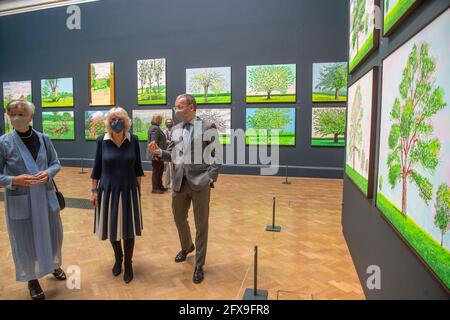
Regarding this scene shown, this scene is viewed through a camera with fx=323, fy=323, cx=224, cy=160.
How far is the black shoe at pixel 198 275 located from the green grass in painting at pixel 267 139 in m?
7.54

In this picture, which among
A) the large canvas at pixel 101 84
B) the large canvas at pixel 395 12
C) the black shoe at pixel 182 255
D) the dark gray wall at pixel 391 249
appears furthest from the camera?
the large canvas at pixel 101 84

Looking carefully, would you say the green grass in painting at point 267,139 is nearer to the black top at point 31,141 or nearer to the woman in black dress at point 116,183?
the woman in black dress at point 116,183

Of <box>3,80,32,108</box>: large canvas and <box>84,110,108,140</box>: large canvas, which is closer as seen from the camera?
<box>84,110,108,140</box>: large canvas

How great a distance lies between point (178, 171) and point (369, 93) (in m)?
1.99

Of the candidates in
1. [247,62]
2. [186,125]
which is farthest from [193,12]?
[186,125]

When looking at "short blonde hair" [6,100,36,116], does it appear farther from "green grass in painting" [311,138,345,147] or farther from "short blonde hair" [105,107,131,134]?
"green grass in painting" [311,138,345,147]

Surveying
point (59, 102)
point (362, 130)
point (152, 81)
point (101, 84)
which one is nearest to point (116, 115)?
point (362, 130)

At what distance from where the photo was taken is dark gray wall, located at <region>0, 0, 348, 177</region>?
9969 mm

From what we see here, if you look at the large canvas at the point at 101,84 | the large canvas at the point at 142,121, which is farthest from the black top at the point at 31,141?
the large canvas at the point at 101,84

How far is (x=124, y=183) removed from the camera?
3.23 metres

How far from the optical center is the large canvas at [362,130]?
2.78 metres

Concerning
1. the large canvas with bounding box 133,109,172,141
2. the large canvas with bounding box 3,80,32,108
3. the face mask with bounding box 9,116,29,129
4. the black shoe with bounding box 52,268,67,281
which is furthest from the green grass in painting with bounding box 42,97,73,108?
the face mask with bounding box 9,116,29,129

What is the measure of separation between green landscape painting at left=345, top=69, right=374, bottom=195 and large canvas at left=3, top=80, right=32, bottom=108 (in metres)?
13.7

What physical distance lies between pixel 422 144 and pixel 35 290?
3.34 m
